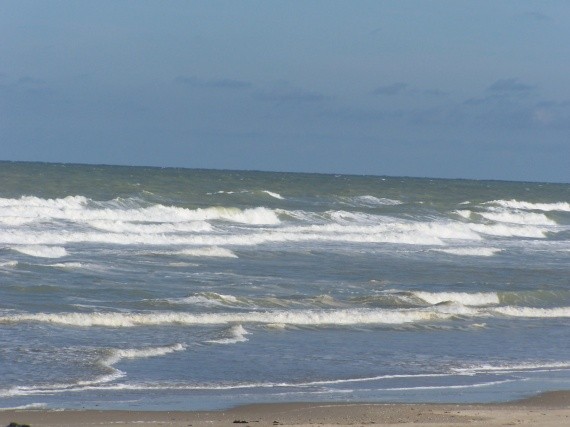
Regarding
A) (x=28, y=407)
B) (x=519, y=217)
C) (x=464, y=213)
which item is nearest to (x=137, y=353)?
(x=28, y=407)

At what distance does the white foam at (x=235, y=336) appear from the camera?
626 inches

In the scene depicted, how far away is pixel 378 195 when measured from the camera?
5962cm

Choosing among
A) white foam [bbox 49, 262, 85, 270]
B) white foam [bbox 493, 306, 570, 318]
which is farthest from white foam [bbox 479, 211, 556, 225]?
white foam [bbox 49, 262, 85, 270]

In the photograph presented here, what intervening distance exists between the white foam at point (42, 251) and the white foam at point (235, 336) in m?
10.1

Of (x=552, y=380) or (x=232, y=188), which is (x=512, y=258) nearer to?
(x=552, y=380)

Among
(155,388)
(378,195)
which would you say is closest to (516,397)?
(155,388)

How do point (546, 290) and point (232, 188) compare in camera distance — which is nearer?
point (546, 290)

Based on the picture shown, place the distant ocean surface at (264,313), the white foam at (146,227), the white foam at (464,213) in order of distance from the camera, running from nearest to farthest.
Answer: the distant ocean surface at (264,313), the white foam at (146,227), the white foam at (464,213)

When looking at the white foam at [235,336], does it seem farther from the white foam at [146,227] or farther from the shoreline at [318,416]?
the white foam at [146,227]

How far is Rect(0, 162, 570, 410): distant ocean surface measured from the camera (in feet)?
43.0

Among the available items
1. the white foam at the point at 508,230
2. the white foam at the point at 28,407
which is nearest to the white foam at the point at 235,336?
the white foam at the point at 28,407

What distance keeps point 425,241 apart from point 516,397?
81.3 ft

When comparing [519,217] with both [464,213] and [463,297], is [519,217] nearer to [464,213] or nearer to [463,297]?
[464,213]

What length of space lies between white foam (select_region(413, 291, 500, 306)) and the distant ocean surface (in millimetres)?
50
